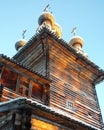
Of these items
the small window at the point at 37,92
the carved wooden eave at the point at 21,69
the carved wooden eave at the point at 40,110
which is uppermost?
the carved wooden eave at the point at 21,69

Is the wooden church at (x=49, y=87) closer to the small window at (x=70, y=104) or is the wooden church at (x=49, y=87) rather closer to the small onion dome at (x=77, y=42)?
the small window at (x=70, y=104)

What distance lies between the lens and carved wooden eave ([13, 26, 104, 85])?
15.0 meters

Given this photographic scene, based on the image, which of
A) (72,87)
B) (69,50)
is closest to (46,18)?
(69,50)

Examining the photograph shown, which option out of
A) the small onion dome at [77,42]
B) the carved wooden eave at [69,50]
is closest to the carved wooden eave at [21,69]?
the carved wooden eave at [69,50]

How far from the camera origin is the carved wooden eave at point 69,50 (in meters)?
15.0

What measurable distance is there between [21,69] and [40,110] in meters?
4.65

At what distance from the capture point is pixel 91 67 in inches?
695

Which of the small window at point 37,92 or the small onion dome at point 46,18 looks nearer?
the small window at point 37,92

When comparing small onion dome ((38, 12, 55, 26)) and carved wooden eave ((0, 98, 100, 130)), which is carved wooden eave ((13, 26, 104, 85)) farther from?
carved wooden eave ((0, 98, 100, 130))

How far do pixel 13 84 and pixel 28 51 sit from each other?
15.7 feet

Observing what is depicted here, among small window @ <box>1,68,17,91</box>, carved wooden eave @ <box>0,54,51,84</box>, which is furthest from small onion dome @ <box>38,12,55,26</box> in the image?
small window @ <box>1,68,17,91</box>

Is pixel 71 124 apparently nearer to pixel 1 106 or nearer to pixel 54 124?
pixel 54 124

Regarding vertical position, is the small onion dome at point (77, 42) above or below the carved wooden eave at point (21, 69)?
above

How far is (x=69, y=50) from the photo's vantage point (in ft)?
53.7
